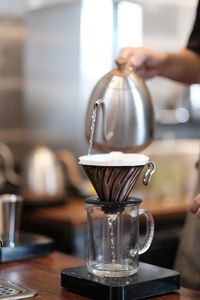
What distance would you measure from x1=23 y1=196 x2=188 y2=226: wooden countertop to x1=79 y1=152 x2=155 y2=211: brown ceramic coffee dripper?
161cm

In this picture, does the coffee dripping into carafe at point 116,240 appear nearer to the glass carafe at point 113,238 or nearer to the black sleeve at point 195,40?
the glass carafe at point 113,238

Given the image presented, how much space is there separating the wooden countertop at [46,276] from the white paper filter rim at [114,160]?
0.30 meters

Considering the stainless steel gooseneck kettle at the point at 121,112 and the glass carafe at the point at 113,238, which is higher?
the stainless steel gooseneck kettle at the point at 121,112

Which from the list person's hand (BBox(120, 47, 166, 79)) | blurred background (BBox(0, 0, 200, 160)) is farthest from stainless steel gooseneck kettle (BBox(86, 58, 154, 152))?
blurred background (BBox(0, 0, 200, 160))

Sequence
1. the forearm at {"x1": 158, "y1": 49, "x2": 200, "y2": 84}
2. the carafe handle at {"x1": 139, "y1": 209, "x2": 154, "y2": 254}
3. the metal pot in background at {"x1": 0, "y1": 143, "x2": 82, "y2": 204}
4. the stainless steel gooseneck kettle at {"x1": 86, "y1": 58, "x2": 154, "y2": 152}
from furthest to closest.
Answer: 1. the metal pot in background at {"x1": 0, "y1": 143, "x2": 82, "y2": 204}
2. the forearm at {"x1": 158, "y1": 49, "x2": 200, "y2": 84}
3. the stainless steel gooseneck kettle at {"x1": 86, "y1": 58, "x2": 154, "y2": 152}
4. the carafe handle at {"x1": 139, "y1": 209, "x2": 154, "y2": 254}

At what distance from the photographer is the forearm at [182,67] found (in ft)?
7.63

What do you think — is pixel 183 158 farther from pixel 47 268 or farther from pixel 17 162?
pixel 47 268

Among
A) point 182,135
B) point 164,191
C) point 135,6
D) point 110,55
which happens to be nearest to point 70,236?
point 164,191

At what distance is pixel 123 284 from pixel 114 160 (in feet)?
0.89

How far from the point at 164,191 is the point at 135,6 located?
3.45ft

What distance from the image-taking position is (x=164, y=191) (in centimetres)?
394

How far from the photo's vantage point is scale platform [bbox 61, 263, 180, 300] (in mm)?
1487

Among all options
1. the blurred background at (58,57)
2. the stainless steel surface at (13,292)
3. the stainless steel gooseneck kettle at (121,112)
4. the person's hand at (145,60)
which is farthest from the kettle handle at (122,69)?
the blurred background at (58,57)

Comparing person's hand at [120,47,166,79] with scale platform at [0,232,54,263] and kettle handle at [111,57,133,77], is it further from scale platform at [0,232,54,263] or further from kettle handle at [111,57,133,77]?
scale platform at [0,232,54,263]
